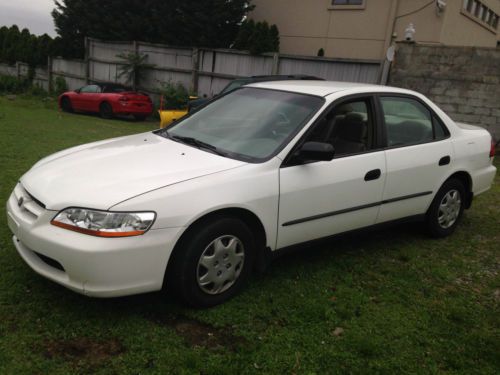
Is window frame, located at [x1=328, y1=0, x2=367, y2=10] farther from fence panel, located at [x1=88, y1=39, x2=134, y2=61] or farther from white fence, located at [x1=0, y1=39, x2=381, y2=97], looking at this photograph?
fence panel, located at [x1=88, y1=39, x2=134, y2=61]

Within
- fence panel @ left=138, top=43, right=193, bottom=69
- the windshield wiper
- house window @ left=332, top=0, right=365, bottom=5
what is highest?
house window @ left=332, top=0, right=365, bottom=5

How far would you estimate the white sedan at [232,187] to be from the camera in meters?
2.77

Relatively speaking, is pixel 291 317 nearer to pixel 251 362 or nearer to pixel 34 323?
A: pixel 251 362

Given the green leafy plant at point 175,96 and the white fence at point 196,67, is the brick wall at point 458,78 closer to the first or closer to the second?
the white fence at point 196,67

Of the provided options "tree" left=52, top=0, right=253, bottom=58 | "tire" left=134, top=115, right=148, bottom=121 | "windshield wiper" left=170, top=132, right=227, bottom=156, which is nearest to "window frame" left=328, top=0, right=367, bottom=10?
"tree" left=52, top=0, right=253, bottom=58

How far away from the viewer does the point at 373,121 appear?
4.06 meters

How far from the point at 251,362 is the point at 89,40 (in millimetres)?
20948

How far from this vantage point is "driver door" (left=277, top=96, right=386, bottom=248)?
344 centimetres

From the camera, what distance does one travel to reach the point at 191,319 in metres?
3.08

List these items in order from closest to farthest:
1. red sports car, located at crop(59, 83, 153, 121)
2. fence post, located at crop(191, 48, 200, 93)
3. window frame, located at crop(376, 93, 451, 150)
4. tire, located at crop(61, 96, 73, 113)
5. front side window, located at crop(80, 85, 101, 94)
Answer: window frame, located at crop(376, 93, 451, 150), red sports car, located at crop(59, 83, 153, 121), front side window, located at crop(80, 85, 101, 94), fence post, located at crop(191, 48, 200, 93), tire, located at crop(61, 96, 73, 113)

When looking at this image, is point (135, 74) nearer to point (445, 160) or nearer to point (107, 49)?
point (107, 49)

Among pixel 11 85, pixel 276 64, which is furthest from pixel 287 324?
pixel 11 85

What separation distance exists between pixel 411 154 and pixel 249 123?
1537 millimetres

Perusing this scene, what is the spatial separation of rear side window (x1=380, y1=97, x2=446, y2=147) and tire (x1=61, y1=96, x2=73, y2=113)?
49.9 ft
